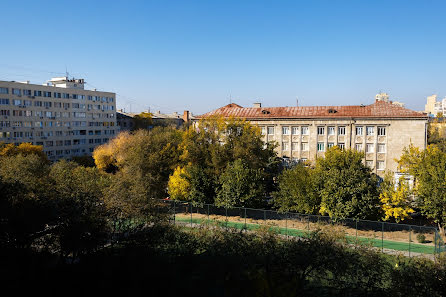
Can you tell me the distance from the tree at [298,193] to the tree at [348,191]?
0.91 meters

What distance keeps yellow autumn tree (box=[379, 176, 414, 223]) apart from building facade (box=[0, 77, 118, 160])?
59.4 meters

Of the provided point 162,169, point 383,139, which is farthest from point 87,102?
point 383,139

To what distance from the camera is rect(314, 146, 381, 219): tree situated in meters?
32.0

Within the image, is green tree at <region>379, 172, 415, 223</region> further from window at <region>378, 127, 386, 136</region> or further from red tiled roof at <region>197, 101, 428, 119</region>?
red tiled roof at <region>197, 101, 428, 119</region>

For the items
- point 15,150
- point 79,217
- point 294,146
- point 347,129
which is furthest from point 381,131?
point 15,150

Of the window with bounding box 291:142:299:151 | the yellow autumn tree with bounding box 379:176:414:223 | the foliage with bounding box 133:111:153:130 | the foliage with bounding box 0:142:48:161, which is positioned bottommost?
the yellow autumn tree with bounding box 379:176:414:223

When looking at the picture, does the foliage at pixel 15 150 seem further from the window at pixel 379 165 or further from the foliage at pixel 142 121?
the window at pixel 379 165

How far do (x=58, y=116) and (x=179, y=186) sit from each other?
146 feet

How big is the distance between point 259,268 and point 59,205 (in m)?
12.5

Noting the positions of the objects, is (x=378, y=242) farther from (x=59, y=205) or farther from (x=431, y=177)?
(x=59, y=205)

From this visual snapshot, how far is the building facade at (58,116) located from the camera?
63.6 meters

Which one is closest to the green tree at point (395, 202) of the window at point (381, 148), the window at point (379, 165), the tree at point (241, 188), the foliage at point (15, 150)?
the tree at point (241, 188)

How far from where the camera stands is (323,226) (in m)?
25.5

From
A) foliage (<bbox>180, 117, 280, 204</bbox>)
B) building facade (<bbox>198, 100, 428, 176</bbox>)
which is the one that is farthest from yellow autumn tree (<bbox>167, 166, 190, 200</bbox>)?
building facade (<bbox>198, 100, 428, 176</bbox>)
